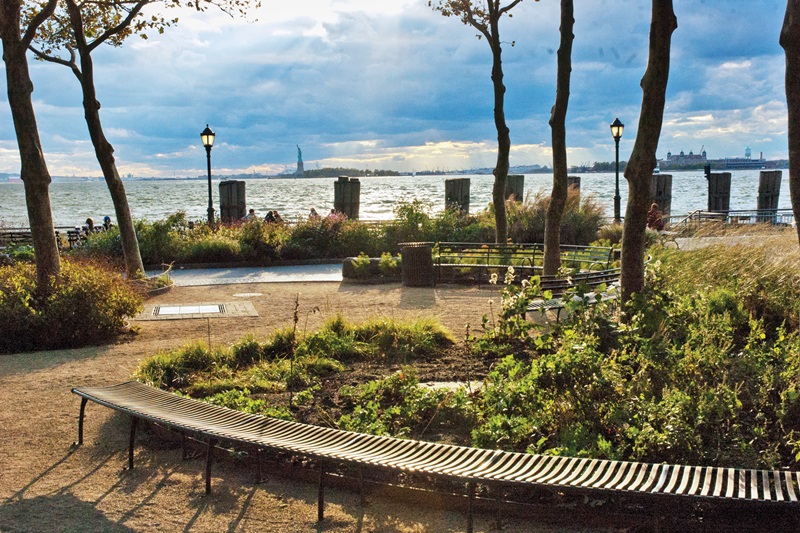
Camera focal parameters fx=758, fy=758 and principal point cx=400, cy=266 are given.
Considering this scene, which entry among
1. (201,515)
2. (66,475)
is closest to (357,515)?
(201,515)

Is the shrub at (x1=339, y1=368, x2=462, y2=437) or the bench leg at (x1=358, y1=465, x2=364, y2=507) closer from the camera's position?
the bench leg at (x1=358, y1=465, x2=364, y2=507)

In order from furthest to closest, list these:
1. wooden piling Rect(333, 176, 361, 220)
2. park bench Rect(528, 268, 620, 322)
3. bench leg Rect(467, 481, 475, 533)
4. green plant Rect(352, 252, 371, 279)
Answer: wooden piling Rect(333, 176, 361, 220) < green plant Rect(352, 252, 371, 279) < park bench Rect(528, 268, 620, 322) < bench leg Rect(467, 481, 475, 533)

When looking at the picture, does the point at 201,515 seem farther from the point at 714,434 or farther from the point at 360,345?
the point at 360,345

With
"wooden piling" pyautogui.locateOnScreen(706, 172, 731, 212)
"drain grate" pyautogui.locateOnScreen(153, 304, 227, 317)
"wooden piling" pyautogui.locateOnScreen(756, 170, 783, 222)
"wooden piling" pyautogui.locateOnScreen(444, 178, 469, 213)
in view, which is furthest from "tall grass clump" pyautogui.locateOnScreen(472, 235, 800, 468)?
"wooden piling" pyautogui.locateOnScreen(756, 170, 783, 222)

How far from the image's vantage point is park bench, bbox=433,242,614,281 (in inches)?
561

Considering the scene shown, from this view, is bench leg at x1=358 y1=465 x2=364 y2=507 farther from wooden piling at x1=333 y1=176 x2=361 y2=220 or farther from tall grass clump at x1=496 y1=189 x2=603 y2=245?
wooden piling at x1=333 y1=176 x2=361 y2=220

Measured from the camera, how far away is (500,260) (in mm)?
15703

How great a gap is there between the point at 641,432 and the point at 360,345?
13.4 ft

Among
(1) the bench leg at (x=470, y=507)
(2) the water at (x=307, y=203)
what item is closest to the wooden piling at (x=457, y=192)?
(2) the water at (x=307, y=203)

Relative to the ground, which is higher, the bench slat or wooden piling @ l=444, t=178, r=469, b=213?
wooden piling @ l=444, t=178, r=469, b=213

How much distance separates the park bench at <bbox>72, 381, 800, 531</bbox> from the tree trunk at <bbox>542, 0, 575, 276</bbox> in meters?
7.83

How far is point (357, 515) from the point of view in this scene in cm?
442

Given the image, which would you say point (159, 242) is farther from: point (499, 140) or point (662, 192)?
point (662, 192)

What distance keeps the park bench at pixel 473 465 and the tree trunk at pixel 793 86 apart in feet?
6.67
